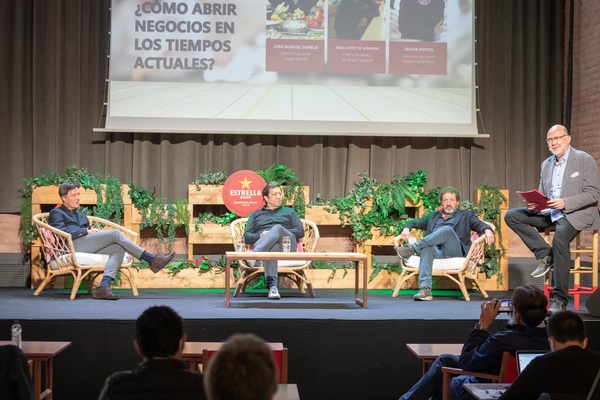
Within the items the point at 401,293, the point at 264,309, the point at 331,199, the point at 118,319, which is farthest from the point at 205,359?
the point at 331,199

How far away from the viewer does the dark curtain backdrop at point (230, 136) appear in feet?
26.5

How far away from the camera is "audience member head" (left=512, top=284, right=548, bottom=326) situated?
143 inches

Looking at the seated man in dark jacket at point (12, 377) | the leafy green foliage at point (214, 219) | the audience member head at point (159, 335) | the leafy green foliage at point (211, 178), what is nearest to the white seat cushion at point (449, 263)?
the leafy green foliage at point (214, 219)

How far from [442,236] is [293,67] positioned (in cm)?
261

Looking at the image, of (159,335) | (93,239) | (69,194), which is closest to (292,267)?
(93,239)

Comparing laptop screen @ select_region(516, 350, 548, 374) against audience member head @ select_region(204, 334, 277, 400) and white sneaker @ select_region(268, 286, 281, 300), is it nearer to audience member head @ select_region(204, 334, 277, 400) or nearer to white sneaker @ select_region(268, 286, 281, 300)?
audience member head @ select_region(204, 334, 277, 400)

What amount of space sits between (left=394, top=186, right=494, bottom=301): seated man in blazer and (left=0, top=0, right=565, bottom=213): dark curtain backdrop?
4.92 feet

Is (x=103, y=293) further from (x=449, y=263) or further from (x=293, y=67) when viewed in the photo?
(x=293, y=67)

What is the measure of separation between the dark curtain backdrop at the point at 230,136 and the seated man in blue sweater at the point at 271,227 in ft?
4.53

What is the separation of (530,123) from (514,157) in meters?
0.42

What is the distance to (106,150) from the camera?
26.9 ft

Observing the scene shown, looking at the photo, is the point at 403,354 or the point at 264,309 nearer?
the point at 403,354

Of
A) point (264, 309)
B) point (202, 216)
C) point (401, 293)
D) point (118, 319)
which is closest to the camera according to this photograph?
point (118, 319)

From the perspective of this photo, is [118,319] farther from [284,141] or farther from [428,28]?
[428,28]
